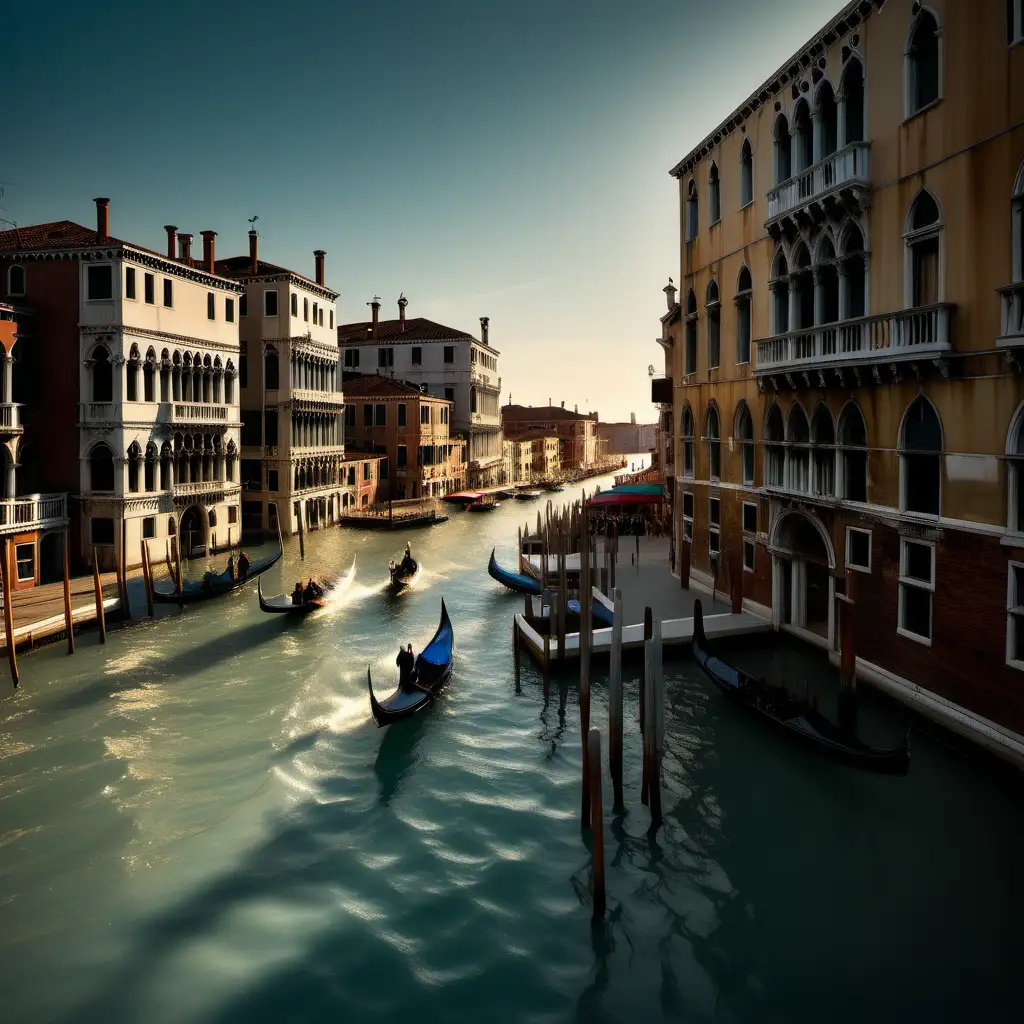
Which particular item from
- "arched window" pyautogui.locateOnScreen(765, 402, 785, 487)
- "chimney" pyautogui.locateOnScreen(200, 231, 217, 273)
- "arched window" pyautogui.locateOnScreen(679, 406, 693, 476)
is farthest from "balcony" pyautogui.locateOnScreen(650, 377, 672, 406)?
"chimney" pyautogui.locateOnScreen(200, 231, 217, 273)

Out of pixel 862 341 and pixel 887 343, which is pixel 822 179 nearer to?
pixel 862 341

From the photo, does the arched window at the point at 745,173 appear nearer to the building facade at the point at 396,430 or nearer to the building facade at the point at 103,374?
the building facade at the point at 103,374

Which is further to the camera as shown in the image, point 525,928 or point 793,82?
point 793,82

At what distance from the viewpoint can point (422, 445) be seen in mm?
36969

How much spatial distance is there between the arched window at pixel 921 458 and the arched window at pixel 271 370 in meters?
21.5

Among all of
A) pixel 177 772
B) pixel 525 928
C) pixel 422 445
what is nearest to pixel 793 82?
pixel 525 928

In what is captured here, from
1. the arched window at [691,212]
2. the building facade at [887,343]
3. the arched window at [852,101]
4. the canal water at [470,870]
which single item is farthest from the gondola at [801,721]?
the arched window at [691,212]

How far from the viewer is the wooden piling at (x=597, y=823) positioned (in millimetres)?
5977

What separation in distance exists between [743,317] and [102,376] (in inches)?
562

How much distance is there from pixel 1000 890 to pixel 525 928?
379 cm

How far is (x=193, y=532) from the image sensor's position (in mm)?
21875

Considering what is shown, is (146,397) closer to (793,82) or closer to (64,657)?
(64,657)

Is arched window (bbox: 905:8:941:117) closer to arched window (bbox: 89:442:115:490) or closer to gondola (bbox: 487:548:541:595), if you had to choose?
gondola (bbox: 487:548:541:595)

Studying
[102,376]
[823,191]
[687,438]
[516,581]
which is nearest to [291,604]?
[516,581]
